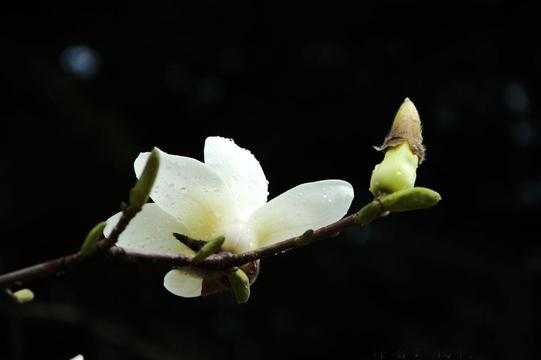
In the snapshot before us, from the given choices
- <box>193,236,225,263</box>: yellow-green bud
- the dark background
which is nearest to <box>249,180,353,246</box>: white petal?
<box>193,236,225,263</box>: yellow-green bud

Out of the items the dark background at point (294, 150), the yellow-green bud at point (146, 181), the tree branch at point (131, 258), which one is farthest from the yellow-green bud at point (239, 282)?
the dark background at point (294, 150)

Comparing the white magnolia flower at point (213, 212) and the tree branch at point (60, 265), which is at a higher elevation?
the white magnolia flower at point (213, 212)

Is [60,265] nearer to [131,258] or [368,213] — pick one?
[131,258]

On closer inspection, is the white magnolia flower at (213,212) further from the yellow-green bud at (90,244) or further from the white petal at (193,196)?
the yellow-green bud at (90,244)

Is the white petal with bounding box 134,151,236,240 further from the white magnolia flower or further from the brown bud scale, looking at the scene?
the brown bud scale

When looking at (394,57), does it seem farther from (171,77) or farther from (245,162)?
(245,162)

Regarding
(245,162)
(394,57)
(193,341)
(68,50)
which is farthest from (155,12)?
(245,162)
